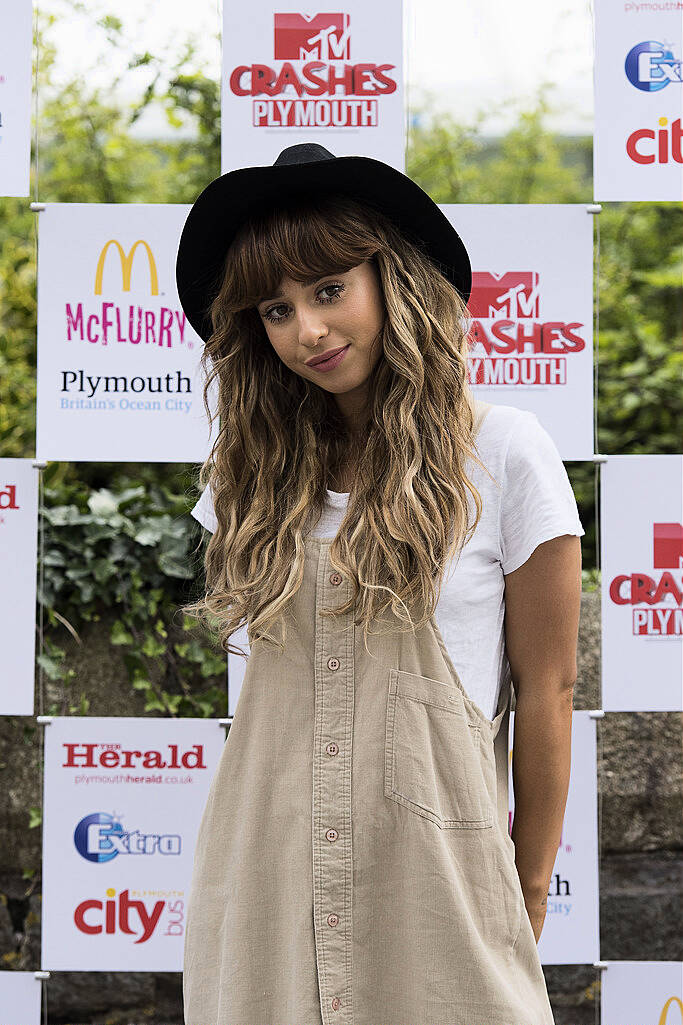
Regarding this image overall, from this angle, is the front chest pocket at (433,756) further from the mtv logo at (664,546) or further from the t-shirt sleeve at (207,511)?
the mtv logo at (664,546)

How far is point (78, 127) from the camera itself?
3812mm

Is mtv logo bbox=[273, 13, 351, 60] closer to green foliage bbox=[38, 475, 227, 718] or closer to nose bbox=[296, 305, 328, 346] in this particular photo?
green foliage bbox=[38, 475, 227, 718]

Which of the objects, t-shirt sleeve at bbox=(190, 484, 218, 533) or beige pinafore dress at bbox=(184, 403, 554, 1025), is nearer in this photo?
beige pinafore dress at bbox=(184, 403, 554, 1025)

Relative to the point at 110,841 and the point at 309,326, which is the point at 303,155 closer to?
the point at 309,326

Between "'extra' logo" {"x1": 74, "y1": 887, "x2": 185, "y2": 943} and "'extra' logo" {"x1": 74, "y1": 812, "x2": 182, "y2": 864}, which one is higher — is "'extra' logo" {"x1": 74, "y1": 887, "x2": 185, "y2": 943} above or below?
below

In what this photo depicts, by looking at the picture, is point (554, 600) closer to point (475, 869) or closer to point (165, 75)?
point (475, 869)

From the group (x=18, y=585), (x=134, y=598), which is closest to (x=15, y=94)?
(x=18, y=585)

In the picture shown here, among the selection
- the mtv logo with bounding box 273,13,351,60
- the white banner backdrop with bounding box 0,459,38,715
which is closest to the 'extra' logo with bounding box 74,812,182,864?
the white banner backdrop with bounding box 0,459,38,715

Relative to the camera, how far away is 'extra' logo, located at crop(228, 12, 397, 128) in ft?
8.22

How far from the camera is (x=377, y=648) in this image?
145 cm

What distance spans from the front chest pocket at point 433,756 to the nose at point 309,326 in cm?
45

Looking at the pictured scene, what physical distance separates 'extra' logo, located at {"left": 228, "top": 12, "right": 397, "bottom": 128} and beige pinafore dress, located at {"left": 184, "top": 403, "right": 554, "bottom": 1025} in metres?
1.43

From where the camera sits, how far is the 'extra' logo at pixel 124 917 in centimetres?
265

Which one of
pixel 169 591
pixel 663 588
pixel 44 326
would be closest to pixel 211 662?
pixel 169 591
